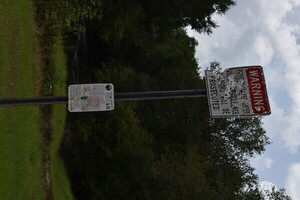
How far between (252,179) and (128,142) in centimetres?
1015

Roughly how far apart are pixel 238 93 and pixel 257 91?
253 mm

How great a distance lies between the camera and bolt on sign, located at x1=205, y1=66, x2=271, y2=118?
17.1ft

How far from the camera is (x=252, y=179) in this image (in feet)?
78.0

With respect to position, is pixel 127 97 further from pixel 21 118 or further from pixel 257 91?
pixel 21 118

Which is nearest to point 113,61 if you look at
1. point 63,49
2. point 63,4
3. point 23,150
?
point 63,49

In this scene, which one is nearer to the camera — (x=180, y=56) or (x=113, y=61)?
(x=113, y=61)

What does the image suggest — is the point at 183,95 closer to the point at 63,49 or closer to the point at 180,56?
the point at 63,49

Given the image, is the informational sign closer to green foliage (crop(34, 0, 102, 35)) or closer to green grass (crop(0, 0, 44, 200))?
green grass (crop(0, 0, 44, 200))

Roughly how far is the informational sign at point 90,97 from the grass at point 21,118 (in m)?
5.64

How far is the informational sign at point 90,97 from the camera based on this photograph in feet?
17.5

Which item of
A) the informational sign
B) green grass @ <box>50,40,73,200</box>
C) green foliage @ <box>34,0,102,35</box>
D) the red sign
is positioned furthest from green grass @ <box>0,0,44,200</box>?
the red sign

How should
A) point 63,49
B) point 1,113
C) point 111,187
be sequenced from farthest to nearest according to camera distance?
point 63,49 < point 111,187 < point 1,113

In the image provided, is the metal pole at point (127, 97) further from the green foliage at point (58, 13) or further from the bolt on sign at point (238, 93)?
the green foliage at point (58, 13)

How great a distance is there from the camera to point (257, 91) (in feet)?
17.3
